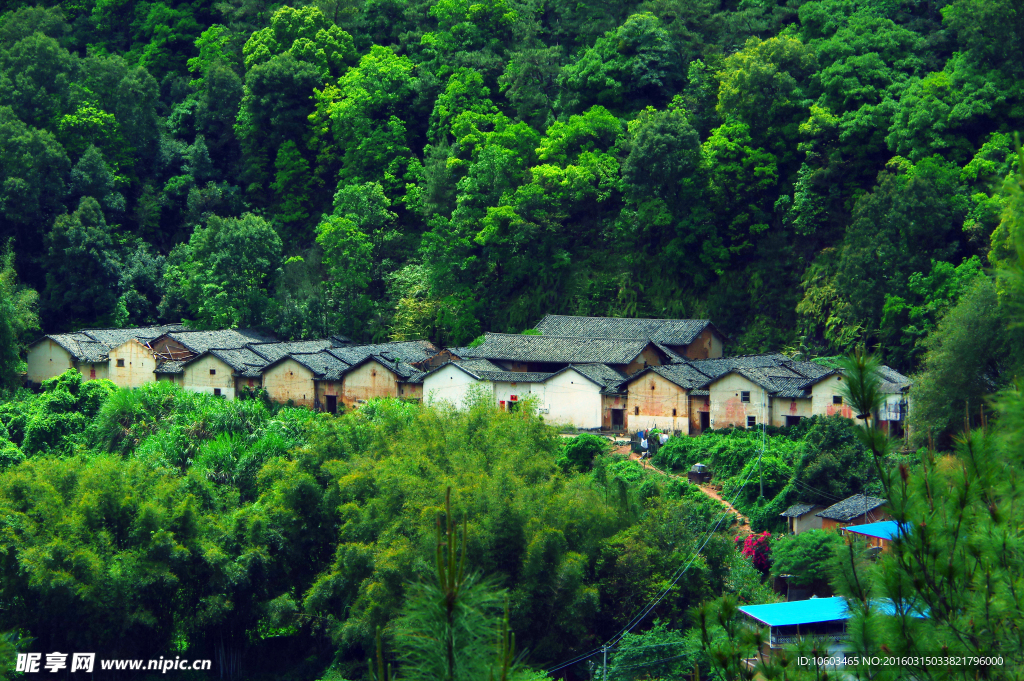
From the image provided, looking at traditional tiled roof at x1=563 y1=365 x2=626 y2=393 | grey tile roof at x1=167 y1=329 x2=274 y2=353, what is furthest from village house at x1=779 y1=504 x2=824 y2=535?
grey tile roof at x1=167 y1=329 x2=274 y2=353

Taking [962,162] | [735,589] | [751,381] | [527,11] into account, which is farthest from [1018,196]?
[527,11]

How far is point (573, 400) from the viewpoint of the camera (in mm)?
24938

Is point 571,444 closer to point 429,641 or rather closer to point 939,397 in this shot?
point 939,397

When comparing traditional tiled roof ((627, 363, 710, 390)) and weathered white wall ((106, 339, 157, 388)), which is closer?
traditional tiled roof ((627, 363, 710, 390))

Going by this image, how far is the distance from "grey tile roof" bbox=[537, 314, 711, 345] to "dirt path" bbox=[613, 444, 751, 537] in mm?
4595

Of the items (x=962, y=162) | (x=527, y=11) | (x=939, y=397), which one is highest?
(x=527, y=11)

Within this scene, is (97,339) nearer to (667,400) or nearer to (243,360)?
(243,360)

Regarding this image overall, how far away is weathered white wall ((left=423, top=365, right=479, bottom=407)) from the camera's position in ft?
83.2

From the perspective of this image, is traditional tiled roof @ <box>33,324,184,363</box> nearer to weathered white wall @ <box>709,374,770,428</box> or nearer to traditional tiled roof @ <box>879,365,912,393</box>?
weathered white wall @ <box>709,374,770,428</box>

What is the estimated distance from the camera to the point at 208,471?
18094 mm

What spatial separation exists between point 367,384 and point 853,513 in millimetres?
12726

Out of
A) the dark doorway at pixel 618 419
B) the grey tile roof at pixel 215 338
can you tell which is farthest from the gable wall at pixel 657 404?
the grey tile roof at pixel 215 338

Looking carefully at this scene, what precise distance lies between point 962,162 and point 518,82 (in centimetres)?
1294

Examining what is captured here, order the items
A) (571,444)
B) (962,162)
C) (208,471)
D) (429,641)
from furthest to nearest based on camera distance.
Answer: (962,162)
(571,444)
(208,471)
(429,641)
